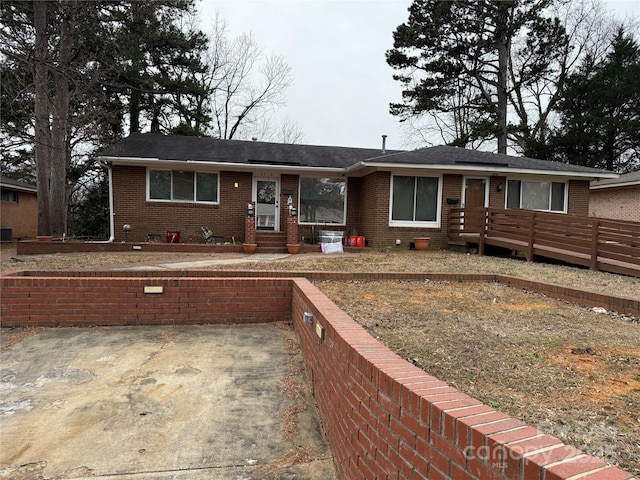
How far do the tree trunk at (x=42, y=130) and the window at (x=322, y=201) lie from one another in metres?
7.66

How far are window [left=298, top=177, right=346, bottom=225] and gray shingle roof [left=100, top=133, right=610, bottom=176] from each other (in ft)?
2.17

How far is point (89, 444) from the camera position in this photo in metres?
2.71

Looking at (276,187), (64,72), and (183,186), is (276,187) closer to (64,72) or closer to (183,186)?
(183,186)

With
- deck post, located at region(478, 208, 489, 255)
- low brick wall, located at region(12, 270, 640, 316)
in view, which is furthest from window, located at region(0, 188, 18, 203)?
deck post, located at region(478, 208, 489, 255)

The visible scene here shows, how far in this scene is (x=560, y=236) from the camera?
8648mm

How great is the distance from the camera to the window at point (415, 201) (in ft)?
39.6

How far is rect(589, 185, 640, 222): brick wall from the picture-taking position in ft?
53.1

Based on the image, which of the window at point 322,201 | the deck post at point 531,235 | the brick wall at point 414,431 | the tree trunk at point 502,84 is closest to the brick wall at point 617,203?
the tree trunk at point 502,84

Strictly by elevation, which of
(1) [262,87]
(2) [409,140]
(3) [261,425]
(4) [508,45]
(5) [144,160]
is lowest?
(3) [261,425]

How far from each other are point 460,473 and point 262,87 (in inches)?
1043

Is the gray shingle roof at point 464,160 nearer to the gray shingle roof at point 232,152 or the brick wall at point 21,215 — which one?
the gray shingle roof at point 232,152

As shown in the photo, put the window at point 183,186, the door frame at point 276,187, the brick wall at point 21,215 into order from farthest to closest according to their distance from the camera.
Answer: the brick wall at point 21,215
the door frame at point 276,187
the window at point 183,186

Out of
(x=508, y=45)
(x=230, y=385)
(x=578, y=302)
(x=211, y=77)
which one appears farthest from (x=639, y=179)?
(x=211, y=77)

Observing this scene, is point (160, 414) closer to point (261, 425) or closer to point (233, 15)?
point (261, 425)
